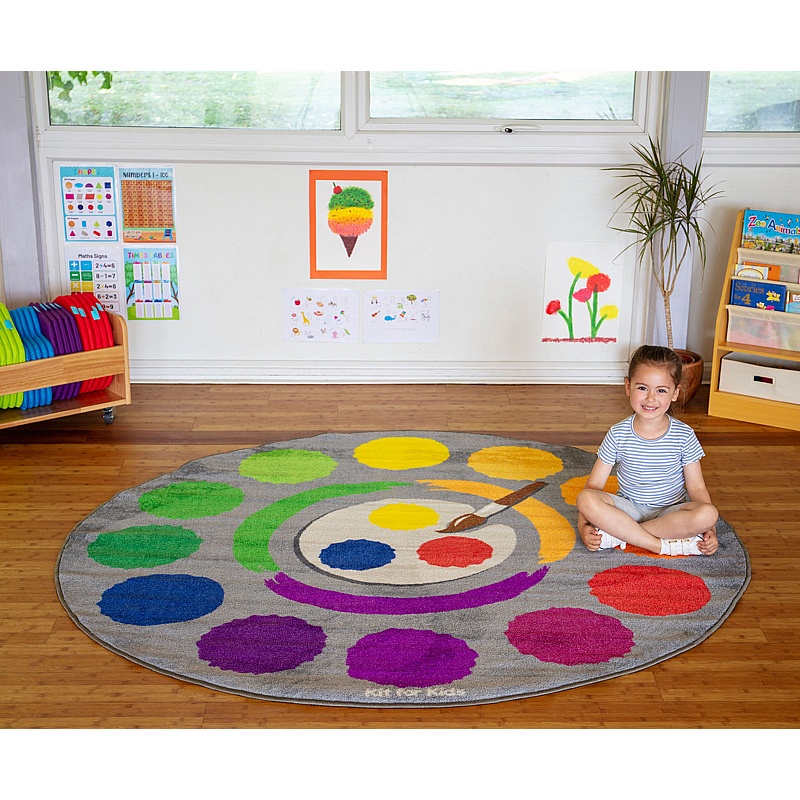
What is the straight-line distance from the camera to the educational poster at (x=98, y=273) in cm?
410

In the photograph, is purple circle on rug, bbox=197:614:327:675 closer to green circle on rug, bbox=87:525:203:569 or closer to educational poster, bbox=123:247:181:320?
green circle on rug, bbox=87:525:203:569

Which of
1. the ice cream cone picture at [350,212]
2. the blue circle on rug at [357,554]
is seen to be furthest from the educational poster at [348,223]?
the blue circle on rug at [357,554]

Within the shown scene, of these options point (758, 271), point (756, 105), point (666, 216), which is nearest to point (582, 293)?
point (666, 216)

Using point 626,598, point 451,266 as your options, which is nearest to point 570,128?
point 451,266

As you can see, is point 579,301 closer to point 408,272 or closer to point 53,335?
point 408,272

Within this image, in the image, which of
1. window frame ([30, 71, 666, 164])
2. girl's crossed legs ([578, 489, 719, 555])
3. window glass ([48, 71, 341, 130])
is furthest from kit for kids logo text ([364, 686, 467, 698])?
window glass ([48, 71, 341, 130])

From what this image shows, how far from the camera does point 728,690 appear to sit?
7.00 ft

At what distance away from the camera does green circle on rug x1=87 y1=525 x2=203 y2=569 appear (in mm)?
2701

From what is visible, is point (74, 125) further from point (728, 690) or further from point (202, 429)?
point (728, 690)

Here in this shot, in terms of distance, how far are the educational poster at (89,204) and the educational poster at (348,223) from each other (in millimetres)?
873

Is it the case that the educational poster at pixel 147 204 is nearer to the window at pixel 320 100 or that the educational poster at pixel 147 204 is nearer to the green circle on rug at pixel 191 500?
the window at pixel 320 100

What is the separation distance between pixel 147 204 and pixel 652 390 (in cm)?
243

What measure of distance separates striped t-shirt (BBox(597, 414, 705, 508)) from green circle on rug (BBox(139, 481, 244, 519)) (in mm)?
1233

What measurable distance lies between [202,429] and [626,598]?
1900mm
